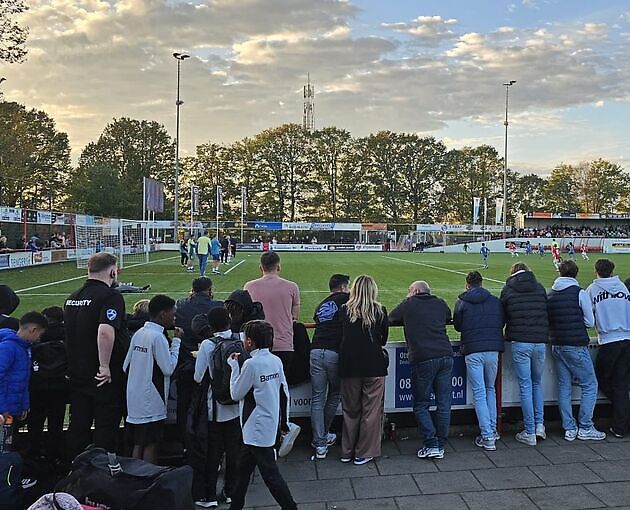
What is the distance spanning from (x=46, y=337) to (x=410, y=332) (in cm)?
321

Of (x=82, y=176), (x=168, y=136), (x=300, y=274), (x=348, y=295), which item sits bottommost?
(x=300, y=274)

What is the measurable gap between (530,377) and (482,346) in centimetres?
63

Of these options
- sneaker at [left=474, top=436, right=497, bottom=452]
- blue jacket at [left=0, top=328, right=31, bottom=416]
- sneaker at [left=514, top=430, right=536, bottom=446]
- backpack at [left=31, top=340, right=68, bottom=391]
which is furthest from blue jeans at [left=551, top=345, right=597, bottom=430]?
blue jacket at [left=0, top=328, right=31, bottom=416]

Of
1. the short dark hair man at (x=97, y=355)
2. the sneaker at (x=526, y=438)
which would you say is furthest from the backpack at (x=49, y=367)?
the sneaker at (x=526, y=438)

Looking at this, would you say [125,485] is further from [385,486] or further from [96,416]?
[385,486]

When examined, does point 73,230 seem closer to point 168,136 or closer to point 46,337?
point 46,337

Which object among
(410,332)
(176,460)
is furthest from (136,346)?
(410,332)

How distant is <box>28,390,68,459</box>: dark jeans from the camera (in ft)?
16.1

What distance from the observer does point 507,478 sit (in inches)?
189

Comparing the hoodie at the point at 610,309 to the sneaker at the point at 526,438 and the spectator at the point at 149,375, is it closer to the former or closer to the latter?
the sneaker at the point at 526,438

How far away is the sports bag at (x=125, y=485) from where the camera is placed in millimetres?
3008

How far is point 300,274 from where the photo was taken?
2664 centimetres

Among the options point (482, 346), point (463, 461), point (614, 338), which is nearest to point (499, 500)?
point (463, 461)

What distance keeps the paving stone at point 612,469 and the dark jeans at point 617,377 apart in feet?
2.49
